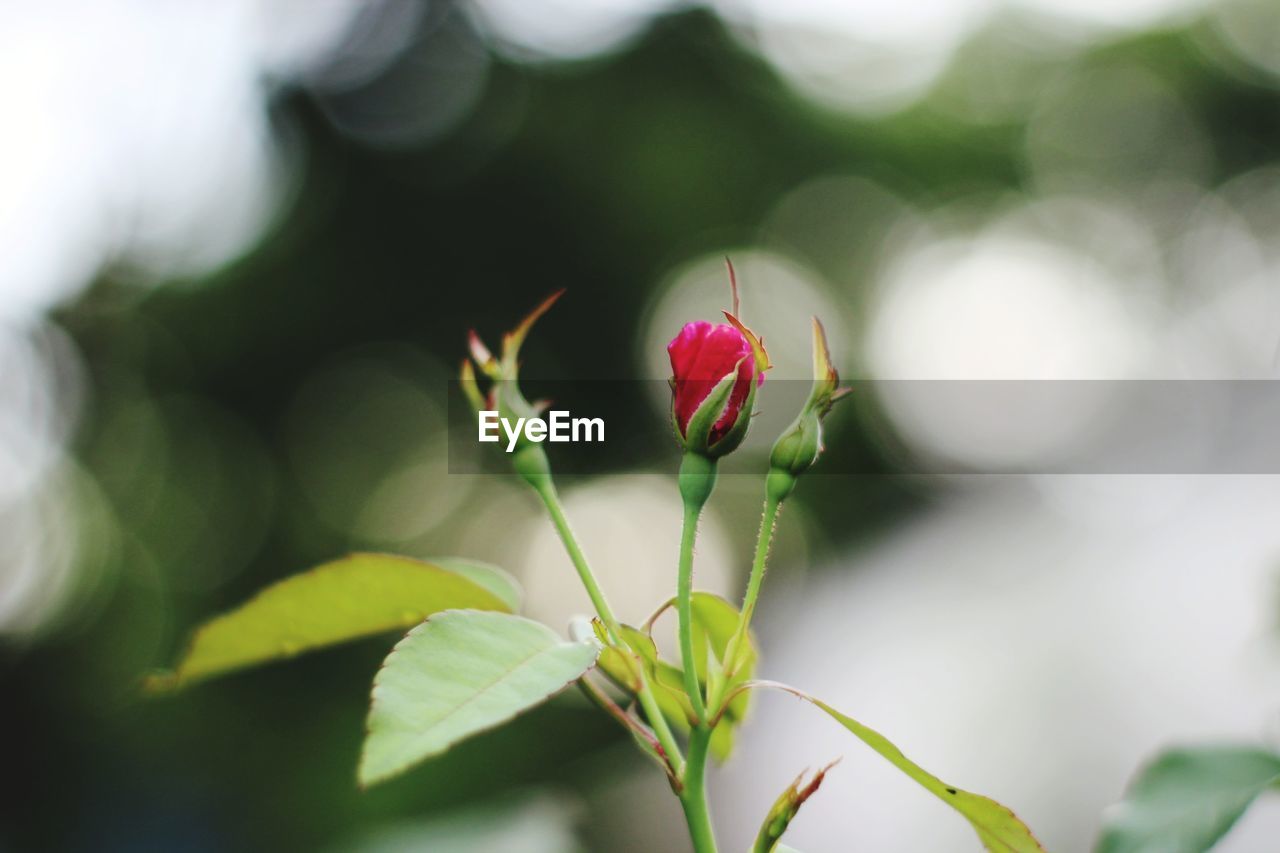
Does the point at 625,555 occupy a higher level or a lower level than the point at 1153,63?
lower

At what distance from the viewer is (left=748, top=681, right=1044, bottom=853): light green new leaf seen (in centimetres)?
33

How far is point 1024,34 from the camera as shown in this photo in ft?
15.8

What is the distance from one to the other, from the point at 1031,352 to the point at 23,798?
4.82 m

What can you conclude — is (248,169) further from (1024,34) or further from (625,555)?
(1024,34)

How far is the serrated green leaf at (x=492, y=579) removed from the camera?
0.47 m

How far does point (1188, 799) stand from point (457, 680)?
0.34m

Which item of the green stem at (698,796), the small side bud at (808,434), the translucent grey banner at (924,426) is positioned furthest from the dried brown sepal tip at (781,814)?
the translucent grey banner at (924,426)

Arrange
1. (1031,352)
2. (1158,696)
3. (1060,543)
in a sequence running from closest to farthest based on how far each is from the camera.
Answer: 1. (1158,696)
2. (1060,543)
3. (1031,352)

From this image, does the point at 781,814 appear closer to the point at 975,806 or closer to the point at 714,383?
the point at 975,806

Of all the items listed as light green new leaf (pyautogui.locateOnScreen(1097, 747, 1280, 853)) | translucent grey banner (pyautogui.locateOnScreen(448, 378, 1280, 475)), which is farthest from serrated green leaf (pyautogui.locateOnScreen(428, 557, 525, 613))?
translucent grey banner (pyautogui.locateOnScreen(448, 378, 1280, 475))

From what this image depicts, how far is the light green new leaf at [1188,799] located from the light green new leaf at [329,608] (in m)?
0.31

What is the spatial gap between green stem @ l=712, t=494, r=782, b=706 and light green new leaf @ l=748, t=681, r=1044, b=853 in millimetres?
39

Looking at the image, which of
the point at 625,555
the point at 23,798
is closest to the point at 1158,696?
the point at 625,555

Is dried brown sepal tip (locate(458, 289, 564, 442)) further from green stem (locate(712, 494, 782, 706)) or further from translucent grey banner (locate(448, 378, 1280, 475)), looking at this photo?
translucent grey banner (locate(448, 378, 1280, 475))
